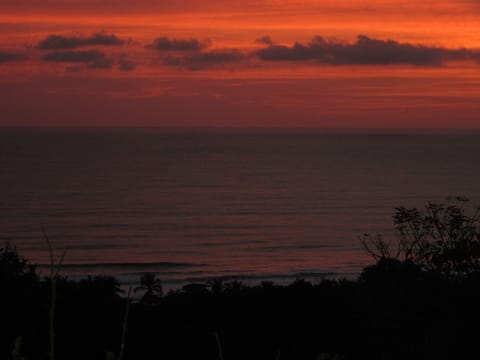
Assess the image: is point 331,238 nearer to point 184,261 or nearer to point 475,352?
point 184,261

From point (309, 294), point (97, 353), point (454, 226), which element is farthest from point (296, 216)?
point (97, 353)

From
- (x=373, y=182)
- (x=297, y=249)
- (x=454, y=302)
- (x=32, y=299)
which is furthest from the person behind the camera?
(x=373, y=182)

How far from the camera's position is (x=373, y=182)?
125125 millimetres

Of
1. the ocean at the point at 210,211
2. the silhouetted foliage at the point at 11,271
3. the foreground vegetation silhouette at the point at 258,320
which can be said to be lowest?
the foreground vegetation silhouette at the point at 258,320

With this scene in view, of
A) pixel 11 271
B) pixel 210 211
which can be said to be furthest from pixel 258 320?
pixel 210 211

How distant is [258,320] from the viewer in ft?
59.1

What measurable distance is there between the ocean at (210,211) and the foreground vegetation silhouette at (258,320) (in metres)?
5.40

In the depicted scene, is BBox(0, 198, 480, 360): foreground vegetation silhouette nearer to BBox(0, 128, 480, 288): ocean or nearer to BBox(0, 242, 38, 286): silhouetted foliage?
BBox(0, 242, 38, 286): silhouetted foliage

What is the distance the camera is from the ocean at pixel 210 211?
5688cm

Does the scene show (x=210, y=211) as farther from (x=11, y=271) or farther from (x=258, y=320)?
(x=258, y=320)

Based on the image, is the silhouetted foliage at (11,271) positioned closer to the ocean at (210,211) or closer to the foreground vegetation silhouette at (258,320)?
the foreground vegetation silhouette at (258,320)

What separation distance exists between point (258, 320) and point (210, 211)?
6941 cm

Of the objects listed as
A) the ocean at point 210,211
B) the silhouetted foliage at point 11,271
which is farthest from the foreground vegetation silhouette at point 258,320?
the ocean at point 210,211

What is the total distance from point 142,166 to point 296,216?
7917cm
